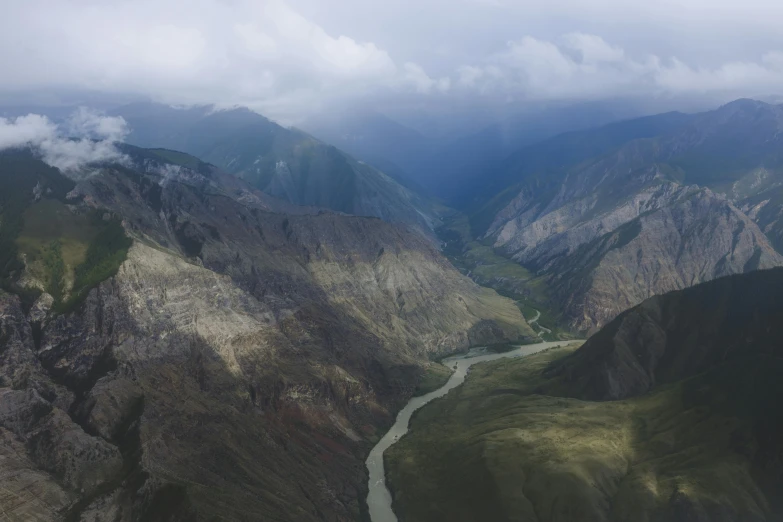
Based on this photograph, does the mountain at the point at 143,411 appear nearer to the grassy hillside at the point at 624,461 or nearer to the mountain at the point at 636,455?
the grassy hillside at the point at 624,461

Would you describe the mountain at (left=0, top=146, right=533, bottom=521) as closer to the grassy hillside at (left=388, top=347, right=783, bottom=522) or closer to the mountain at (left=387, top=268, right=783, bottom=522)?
the grassy hillside at (left=388, top=347, right=783, bottom=522)

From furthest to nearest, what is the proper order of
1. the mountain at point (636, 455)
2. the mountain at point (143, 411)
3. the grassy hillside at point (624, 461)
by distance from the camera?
the mountain at point (636, 455)
the grassy hillside at point (624, 461)
the mountain at point (143, 411)

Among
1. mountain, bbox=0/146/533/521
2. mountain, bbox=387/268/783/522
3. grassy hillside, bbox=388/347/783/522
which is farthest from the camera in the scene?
mountain, bbox=387/268/783/522

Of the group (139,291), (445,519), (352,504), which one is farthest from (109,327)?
(445,519)

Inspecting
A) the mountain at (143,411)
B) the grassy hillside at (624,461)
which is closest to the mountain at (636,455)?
the grassy hillside at (624,461)

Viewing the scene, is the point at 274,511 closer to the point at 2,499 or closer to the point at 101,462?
the point at 101,462

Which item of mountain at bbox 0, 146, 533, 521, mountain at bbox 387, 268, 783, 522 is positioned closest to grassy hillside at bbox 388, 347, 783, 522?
mountain at bbox 387, 268, 783, 522

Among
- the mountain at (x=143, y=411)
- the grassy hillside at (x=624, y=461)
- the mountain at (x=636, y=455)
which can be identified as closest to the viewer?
the mountain at (x=143, y=411)

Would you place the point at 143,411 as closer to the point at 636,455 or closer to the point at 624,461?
the point at 624,461

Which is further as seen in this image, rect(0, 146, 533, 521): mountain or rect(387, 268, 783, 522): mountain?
rect(387, 268, 783, 522): mountain
